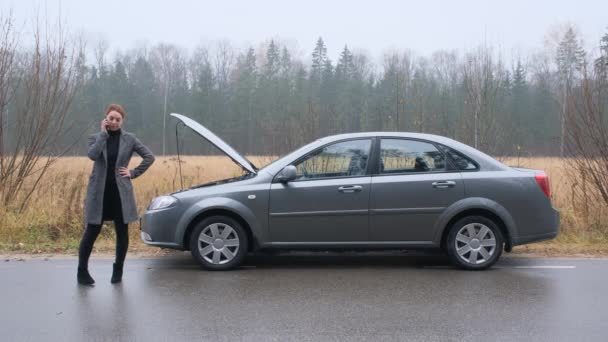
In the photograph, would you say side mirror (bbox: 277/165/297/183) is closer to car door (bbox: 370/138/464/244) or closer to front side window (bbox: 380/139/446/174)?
car door (bbox: 370/138/464/244)

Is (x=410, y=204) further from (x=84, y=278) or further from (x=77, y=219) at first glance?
(x=77, y=219)

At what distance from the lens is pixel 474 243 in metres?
7.13

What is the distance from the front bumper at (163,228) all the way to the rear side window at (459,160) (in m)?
3.44

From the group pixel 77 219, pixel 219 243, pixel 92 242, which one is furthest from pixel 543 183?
A: pixel 77 219

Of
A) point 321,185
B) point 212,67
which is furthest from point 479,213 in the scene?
point 212,67

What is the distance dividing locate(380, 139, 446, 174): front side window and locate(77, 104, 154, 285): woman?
9.66 feet

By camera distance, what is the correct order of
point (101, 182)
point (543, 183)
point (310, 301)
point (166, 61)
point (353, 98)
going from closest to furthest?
point (310, 301) < point (101, 182) < point (543, 183) < point (353, 98) < point (166, 61)

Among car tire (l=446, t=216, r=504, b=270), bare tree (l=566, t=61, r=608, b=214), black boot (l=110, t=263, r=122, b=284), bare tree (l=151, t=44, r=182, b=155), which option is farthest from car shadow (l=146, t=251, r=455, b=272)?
bare tree (l=151, t=44, r=182, b=155)

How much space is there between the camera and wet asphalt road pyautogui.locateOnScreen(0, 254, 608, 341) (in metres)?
4.71

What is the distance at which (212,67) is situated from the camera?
49.8 m

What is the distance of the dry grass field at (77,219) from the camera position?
870 cm

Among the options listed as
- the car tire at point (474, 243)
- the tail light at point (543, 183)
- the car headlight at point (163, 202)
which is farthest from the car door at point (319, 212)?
the tail light at point (543, 183)

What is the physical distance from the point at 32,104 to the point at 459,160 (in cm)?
873

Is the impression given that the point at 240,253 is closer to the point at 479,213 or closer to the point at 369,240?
the point at 369,240
